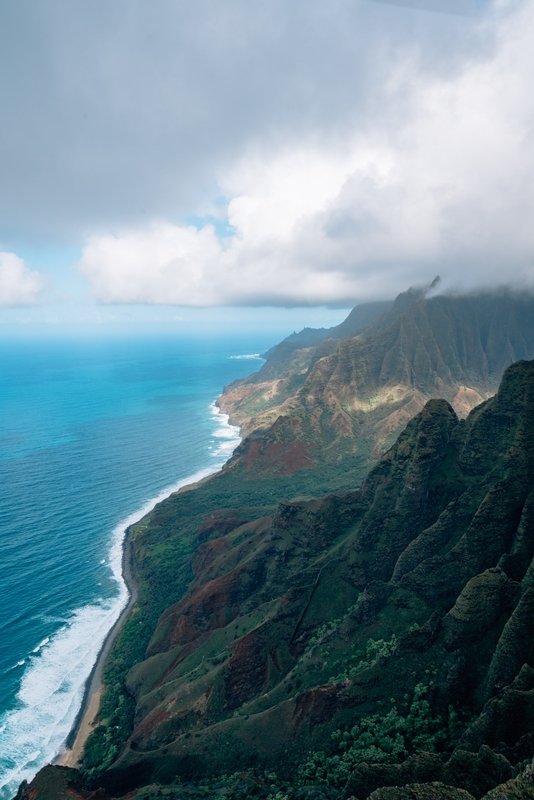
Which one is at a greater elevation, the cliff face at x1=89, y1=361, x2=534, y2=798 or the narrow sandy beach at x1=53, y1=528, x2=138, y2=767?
the cliff face at x1=89, y1=361, x2=534, y2=798

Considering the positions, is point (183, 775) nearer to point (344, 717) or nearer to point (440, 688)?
point (344, 717)

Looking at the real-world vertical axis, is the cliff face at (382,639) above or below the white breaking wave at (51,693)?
above

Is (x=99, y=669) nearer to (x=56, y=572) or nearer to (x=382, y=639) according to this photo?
(x=56, y=572)

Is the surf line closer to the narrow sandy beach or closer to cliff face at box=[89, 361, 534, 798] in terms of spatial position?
the narrow sandy beach

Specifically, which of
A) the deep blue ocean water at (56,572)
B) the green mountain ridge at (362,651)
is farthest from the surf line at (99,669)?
the green mountain ridge at (362,651)

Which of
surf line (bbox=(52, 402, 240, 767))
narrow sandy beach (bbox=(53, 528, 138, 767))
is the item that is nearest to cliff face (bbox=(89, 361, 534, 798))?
narrow sandy beach (bbox=(53, 528, 138, 767))

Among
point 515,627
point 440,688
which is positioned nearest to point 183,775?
point 440,688

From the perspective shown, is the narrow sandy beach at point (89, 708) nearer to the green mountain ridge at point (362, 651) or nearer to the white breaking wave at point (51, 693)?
the white breaking wave at point (51, 693)
